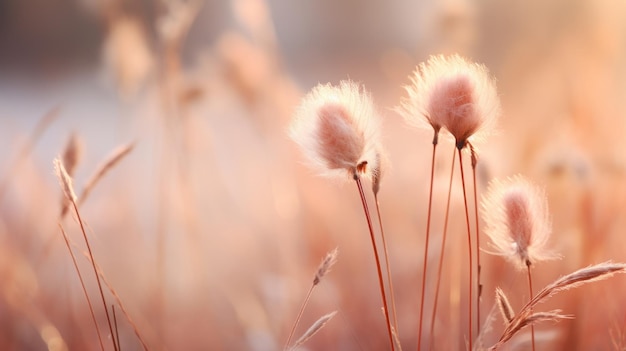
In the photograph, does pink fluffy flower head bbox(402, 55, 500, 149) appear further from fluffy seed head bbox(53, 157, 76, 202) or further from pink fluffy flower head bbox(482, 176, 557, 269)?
fluffy seed head bbox(53, 157, 76, 202)

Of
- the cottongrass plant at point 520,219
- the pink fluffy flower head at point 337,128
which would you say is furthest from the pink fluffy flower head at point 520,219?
the pink fluffy flower head at point 337,128

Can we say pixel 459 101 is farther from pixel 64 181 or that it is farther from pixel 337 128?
pixel 64 181

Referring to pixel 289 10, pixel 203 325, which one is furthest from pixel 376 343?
pixel 289 10

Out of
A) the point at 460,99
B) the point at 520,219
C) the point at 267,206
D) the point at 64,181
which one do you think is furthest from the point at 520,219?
the point at 267,206

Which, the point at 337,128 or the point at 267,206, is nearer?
the point at 337,128

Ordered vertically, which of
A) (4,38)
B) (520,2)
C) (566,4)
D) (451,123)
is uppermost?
(4,38)

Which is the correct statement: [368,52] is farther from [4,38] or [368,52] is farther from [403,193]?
[403,193]
